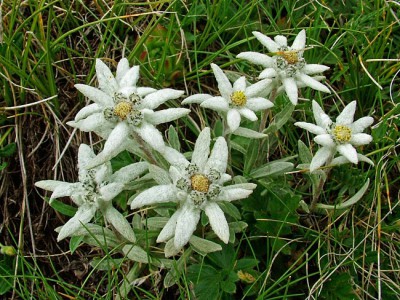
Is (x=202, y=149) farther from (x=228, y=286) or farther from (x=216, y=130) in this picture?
(x=228, y=286)

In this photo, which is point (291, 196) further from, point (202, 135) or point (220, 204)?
point (202, 135)

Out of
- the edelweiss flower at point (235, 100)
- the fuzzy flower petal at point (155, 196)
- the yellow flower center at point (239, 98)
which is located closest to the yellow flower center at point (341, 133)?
the edelweiss flower at point (235, 100)

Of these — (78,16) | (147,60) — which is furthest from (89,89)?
(78,16)

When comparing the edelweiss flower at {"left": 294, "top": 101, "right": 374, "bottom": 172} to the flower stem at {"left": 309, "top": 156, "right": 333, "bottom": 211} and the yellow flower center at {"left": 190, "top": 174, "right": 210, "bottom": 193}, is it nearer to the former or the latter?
the flower stem at {"left": 309, "top": 156, "right": 333, "bottom": 211}

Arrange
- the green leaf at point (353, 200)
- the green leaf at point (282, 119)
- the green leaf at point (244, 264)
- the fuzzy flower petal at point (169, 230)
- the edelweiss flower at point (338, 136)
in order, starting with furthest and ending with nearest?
the green leaf at point (282, 119), the green leaf at point (353, 200), the green leaf at point (244, 264), the edelweiss flower at point (338, 136), the fuzzy flower petal at point (169, 230)

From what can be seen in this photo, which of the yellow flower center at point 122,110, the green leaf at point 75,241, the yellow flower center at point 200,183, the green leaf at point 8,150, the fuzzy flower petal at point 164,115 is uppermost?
the yellow flower center at point 122,110

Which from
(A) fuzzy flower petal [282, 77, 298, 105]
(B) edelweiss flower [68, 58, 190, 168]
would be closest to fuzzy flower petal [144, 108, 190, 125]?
(B) edelweiss flower [68, 58, 190, 168]

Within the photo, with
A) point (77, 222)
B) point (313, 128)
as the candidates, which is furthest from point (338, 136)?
point (77, 222)

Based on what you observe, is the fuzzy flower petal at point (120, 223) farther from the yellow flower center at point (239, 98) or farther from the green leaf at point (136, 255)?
the yellow flower center at point (239, 98)
